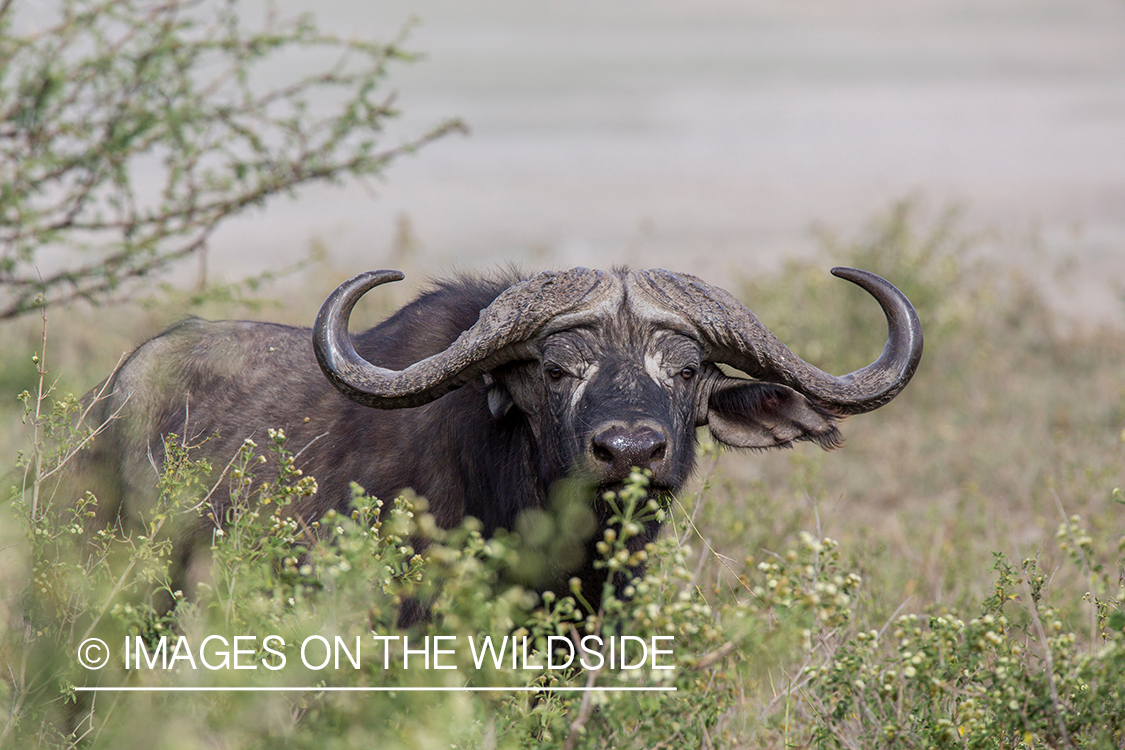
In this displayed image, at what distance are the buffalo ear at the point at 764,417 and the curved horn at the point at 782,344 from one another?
19 centimetres

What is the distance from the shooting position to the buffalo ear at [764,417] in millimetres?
4227

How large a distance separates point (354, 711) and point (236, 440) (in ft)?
8.28

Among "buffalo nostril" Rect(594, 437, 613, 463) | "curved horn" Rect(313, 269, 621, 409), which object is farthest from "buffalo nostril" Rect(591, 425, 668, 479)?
"curved horn" Rect(313, 269, 621, 409)

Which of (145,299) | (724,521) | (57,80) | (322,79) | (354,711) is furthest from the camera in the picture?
(145,299)

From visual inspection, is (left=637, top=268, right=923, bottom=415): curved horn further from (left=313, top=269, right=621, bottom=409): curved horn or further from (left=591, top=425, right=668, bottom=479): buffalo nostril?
(left=591, top=425, right=668, bottom=479): buffalo nostril

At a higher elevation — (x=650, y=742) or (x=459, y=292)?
(x=459, y=292)

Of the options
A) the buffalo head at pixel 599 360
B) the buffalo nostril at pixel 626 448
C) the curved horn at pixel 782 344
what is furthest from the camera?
the curved horn at pixel 782 344

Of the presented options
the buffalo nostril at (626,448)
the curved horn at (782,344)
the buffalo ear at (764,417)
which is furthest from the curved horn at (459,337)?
the buffalo ear at (764,417)

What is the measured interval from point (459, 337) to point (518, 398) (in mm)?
366

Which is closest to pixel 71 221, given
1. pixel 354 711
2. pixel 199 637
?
pixel 199 637

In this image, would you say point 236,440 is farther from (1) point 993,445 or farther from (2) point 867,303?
(2) point 867,303

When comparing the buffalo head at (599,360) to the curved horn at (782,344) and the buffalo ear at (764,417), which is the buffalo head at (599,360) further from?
the buffalo ear at (764,417)

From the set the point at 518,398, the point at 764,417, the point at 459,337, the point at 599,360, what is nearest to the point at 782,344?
the point at 764,417

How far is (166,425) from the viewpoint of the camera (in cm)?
466
